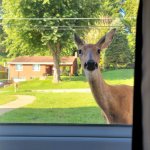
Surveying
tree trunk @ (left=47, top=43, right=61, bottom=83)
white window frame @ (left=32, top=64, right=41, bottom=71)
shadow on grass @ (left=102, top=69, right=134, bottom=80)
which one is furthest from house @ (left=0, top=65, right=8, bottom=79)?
shadow on grass @ (left=102, top=69, right=134, bottom=80)

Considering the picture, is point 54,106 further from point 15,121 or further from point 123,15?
point 123,15

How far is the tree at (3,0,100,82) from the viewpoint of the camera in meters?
1.48

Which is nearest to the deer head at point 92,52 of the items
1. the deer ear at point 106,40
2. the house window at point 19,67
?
the deer ear at point 106,40

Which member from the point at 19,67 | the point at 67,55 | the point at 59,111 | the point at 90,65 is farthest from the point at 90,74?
the point at 19,67

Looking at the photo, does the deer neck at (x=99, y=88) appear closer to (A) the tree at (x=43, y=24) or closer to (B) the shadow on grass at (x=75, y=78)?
(B) the shadow on grass at (x=75, y=78)

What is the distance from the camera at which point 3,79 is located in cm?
157

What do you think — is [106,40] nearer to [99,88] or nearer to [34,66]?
[99,88]

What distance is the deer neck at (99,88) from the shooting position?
1.53 metres

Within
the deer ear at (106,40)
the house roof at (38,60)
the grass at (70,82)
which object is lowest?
the grass at (70,82)

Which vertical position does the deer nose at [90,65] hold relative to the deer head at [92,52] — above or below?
below

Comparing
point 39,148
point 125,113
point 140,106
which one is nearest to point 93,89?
point 125,113

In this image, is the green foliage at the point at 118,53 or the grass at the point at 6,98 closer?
the green foliage at the point at 118,53

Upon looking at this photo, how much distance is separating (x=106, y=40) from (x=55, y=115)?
47 centimetres

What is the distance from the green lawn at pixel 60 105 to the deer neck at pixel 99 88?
2cm
